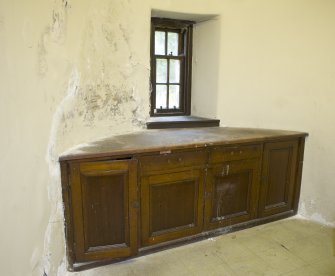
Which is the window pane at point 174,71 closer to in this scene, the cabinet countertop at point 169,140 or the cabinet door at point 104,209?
the cabinet countertop at point 169,140

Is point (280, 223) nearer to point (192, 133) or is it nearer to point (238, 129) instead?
point (238, 129)

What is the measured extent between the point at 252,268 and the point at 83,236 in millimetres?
1177

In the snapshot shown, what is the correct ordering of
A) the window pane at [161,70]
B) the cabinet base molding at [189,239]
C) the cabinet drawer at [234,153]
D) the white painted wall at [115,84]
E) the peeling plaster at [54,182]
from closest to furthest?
1. the white painted wall at [115,84]
2. the peeling plaster at [54,182]
3. the cabinet base molding at [189,239]
4. the cabinet drawer at [234,153]
5. the window pane at [161,70]

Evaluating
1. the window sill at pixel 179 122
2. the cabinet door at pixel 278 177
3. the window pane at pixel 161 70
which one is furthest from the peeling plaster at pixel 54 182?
the cabinet door at pixel 278 177

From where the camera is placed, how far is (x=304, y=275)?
1849 mm

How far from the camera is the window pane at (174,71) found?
9.05 feet

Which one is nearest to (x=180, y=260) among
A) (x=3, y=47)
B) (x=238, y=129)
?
(x=238, y=129)

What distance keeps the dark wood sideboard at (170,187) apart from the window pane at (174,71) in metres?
0.64

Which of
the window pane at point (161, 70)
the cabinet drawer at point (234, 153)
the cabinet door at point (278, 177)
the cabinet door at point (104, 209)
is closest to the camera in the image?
the cabinet door at point (104, 209)

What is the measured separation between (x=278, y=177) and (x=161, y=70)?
149 cm

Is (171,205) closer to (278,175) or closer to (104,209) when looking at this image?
(104,209)

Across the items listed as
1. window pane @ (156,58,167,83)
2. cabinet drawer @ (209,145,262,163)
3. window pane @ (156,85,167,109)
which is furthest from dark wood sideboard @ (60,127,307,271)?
window pane @ (156,58,167,83)

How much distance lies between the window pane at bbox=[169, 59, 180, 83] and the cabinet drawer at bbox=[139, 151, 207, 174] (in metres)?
1.03

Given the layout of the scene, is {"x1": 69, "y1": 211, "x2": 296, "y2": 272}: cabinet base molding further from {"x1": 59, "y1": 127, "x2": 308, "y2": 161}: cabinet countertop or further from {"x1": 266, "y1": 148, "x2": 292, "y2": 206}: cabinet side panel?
{"x1": 59, "y1": 127, "x2": 308, "y2": 161}: cabinet countertop
